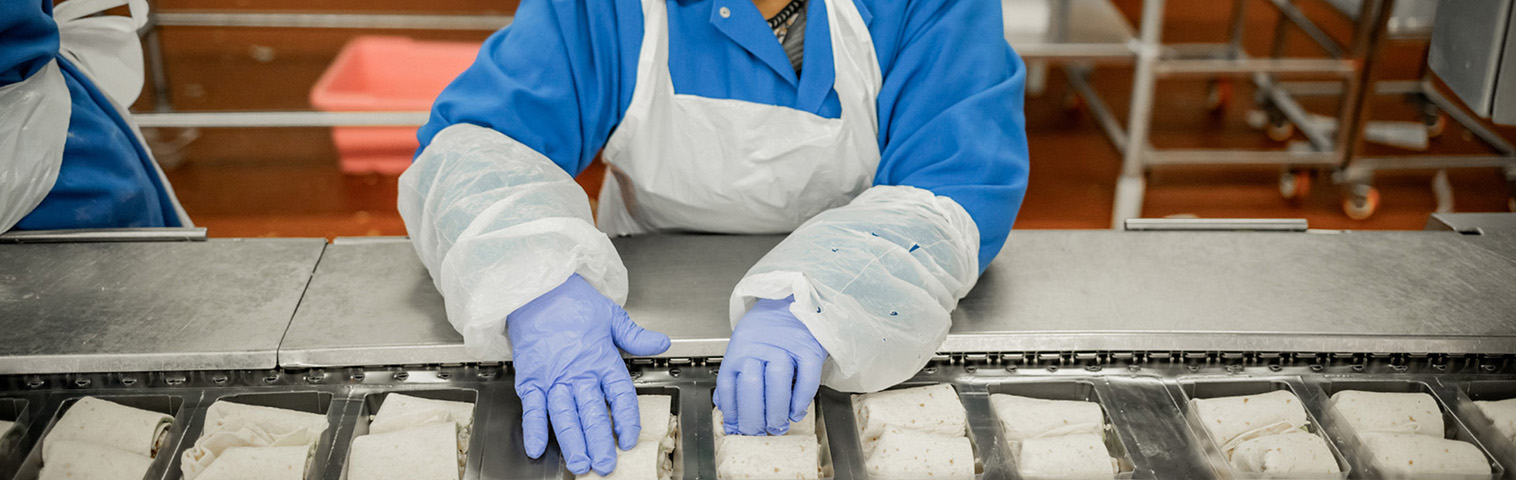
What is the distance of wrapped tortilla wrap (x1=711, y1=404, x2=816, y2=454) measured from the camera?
1.49 metres

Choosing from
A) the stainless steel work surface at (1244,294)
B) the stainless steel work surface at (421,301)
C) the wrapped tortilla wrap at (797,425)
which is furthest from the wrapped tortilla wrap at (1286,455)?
the stainless steel work surface at (421,301)

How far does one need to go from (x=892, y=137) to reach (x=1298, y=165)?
11.4ft

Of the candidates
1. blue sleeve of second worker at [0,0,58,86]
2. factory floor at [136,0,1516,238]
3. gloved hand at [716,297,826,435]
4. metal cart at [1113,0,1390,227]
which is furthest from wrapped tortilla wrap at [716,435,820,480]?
factory floor at [136,0,1516,238]

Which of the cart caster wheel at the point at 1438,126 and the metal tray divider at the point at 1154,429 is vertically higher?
the metal tray divider at the point at 1154,429

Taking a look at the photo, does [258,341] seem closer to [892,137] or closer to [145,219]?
[145,219]

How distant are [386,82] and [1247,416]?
4201 millimetres

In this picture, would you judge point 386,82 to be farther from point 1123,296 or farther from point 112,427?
point 1123,296

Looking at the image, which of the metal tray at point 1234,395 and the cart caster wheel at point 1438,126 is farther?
the cart caster wheel at point 1438,126

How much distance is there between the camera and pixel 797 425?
5.03 feet

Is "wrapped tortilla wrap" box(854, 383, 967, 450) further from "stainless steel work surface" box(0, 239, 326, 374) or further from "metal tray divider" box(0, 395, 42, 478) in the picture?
"metal tray divider" box(0, 395, 42, 478)

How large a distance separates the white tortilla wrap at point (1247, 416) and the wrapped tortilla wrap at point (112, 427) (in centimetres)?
141

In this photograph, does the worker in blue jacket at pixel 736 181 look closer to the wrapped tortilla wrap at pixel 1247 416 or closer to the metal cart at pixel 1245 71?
the wrapped tortilla wrap at pixel 1247 416

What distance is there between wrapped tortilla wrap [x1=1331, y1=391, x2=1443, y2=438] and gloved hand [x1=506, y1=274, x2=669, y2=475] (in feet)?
3.10

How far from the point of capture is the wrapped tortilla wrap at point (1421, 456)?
143 centimetres
